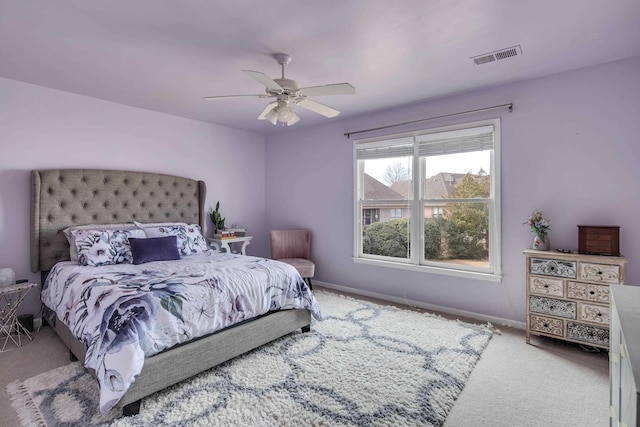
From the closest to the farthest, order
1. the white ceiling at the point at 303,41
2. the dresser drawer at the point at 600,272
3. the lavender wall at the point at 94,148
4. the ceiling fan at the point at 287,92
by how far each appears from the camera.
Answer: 1. the white ceiling at the point at 303,41
2. the ceiling fan at the point at 287,92
3. the dresser drawer at the point at 600,272
4. the lavender wall at the point at 94,148

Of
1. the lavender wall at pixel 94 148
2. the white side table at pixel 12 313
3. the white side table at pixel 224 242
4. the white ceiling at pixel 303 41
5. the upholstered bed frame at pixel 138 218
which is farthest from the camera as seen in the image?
the white side table at pixel 224 242

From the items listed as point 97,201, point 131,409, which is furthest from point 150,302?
point 97,201

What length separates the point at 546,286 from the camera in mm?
2676

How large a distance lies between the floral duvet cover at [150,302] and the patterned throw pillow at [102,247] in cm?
11

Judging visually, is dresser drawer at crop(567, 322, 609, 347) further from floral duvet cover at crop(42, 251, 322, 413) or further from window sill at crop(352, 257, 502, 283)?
floral duvet cover at crop(42, 251, 322, 413)

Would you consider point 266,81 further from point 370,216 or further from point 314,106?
point 370,216

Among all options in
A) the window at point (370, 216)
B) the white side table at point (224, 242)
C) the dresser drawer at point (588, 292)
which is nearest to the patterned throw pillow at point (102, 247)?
the white side table at point (224, 242)

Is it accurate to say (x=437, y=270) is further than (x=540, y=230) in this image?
Yes

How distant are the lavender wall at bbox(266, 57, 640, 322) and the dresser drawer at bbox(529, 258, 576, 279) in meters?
0.37

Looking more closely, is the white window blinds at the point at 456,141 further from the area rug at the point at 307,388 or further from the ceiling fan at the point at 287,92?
the area rug at the point at 307,388

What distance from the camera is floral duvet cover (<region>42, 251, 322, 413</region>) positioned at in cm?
181

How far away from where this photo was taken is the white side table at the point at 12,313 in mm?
2715

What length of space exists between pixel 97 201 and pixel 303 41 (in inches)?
112

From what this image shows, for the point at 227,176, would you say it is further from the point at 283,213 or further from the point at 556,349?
the point at 556,349
